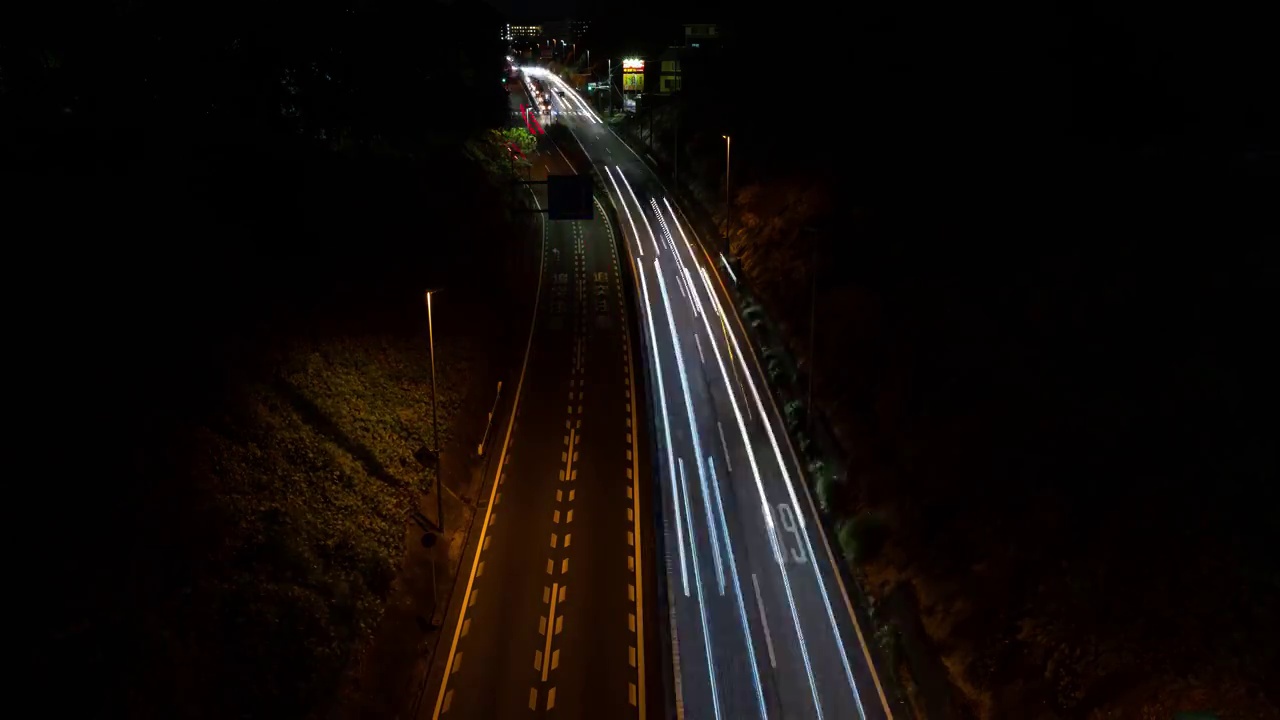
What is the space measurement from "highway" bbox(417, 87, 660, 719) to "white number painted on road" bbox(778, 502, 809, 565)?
4199 millimetres

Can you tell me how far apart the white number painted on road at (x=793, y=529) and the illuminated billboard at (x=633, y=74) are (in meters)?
77.7

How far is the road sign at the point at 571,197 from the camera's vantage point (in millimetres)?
38562

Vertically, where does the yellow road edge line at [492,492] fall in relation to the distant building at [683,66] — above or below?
below

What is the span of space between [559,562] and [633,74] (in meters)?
82.4

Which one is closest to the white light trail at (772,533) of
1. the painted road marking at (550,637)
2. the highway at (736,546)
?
the highway at (736,546)

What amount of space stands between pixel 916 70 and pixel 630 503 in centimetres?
3951

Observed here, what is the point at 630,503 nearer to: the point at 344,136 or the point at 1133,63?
the point at 344,136

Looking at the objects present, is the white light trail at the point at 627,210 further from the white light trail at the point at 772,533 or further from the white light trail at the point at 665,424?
the white light trail at the point at 772,533

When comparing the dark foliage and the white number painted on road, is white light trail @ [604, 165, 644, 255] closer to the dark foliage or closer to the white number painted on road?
the dark foliage

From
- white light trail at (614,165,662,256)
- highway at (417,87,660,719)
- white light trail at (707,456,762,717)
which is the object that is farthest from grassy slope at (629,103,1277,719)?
white light trail at (614,165,662,256)

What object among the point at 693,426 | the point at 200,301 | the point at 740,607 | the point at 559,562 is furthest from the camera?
the point at 693,426

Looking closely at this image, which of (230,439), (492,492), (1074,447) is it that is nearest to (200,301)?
(230,439)

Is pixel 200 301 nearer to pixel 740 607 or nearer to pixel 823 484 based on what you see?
pixel 740 607

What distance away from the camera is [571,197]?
38719mm
